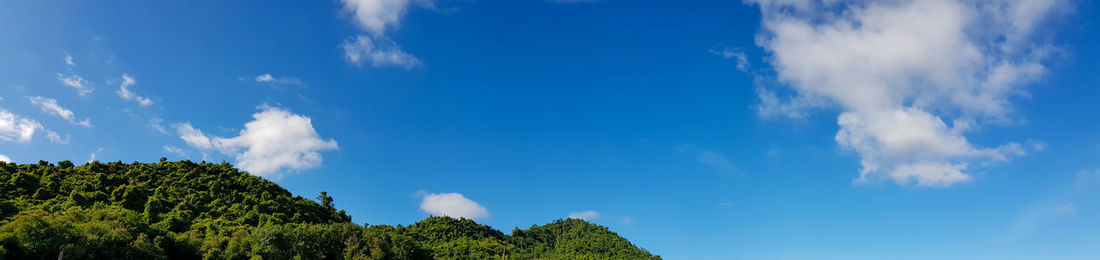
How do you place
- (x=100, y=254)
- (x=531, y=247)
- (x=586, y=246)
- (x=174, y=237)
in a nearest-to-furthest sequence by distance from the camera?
1. (x=100, y=254)
2. (x=174, y=237)
3. (x=586, y=246)
4. (x=531, y=247)

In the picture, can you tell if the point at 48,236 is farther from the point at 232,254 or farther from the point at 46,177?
the point at 46,177

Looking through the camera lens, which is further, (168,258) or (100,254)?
(168,258)

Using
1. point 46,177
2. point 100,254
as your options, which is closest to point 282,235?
point 100,254

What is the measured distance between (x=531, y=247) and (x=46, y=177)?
111875 millimetres

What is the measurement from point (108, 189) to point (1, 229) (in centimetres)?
4172

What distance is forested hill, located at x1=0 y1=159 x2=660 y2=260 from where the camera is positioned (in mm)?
45938

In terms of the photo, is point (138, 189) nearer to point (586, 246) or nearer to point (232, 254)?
point (232, 254)

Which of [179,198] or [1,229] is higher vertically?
[179,198]

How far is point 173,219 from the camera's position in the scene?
6788cm

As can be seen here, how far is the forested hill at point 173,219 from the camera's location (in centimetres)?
4594

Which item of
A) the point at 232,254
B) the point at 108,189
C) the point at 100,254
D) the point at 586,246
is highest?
the point at 586,246

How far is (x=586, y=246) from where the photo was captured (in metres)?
152

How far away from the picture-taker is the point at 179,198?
82.3 metres

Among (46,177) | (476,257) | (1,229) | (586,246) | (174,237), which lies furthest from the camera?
(586,246)
